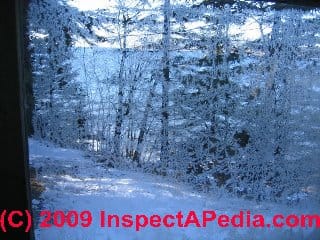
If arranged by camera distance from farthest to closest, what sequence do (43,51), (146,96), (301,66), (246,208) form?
(246,208) < (301,66) < (146,96) < (43,51)

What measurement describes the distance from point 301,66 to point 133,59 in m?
0.76

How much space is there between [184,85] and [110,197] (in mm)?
584

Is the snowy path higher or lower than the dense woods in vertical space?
lower

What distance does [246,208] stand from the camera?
62.9 inches

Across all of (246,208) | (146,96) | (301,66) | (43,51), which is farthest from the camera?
(246,208)

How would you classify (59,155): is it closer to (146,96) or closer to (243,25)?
(146,96)

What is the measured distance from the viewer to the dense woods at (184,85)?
1.31 m

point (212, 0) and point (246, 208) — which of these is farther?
point (246, 208)

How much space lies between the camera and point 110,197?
146 centimetres

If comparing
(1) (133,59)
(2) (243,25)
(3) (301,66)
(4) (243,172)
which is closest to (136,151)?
(1) (133,59)

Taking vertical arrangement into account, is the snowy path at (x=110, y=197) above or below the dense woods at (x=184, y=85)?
below

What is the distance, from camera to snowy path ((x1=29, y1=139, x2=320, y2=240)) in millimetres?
1400

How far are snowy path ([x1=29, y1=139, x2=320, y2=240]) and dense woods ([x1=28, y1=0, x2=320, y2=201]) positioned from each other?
0.06 m

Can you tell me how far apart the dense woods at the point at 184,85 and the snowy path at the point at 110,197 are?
0.18 feet
